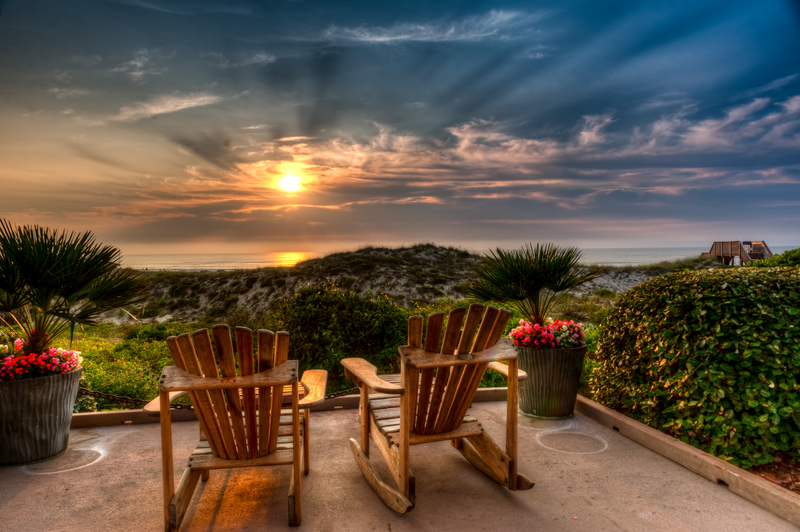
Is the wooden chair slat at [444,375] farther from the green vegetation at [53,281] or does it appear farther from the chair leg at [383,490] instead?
the green vegetation at [53,281]

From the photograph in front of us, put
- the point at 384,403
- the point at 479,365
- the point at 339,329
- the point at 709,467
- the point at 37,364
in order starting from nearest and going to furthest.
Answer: the point at 479,365, the point at 709,467, the point at 384,403, the point at 37,364, the point at 339,329

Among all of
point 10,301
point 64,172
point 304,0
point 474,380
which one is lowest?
point 474,380

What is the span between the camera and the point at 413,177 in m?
19.4

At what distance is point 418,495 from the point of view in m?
2.61

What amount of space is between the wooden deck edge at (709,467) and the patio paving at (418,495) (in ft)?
0.19

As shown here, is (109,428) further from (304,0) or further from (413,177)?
(413,177)

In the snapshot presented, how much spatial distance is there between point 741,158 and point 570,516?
1195 inches

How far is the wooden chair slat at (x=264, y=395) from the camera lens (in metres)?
2.15

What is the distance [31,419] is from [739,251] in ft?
87.2

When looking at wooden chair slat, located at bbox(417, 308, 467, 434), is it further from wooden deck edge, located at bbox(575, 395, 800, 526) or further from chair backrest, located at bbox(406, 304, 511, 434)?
wooden deck edge, located at bbox(575, 395, 800, 526)

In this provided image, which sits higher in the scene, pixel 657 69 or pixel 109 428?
pixel 657 69

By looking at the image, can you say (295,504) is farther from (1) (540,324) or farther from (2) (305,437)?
(1) (540,324)

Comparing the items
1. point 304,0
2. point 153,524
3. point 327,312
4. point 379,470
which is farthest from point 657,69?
point 153,524

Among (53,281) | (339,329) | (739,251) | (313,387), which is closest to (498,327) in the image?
(313,387)
